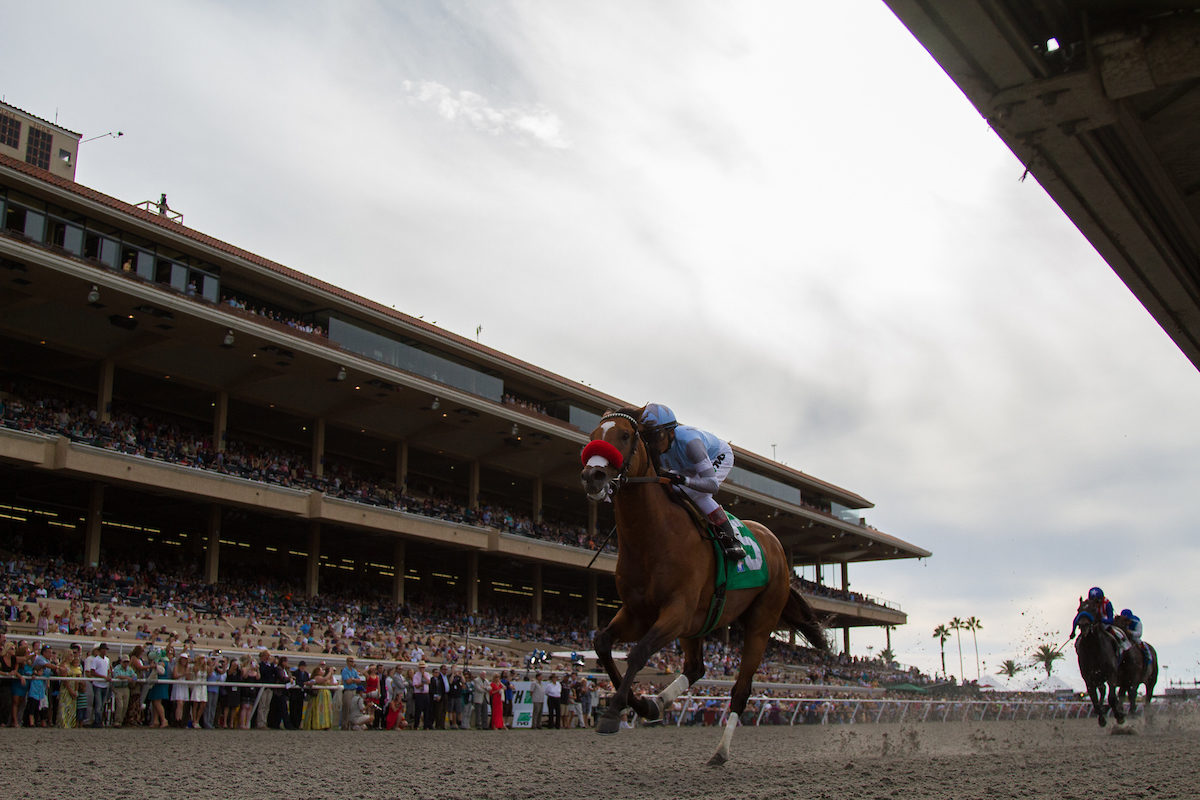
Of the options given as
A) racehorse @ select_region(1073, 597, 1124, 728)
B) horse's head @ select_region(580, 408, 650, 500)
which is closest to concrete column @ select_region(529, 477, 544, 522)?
racehorse @ select_region(1073, 597, 1124, 728)

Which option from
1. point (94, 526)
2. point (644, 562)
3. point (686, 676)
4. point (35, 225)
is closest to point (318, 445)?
point (94, 526)

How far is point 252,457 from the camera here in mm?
31594

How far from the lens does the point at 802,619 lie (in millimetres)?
9094

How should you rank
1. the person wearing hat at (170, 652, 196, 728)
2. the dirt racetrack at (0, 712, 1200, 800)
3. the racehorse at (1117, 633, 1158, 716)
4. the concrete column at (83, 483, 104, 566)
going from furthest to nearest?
the concrete column at (83, 483, 104, 566) → the racehorse at (1117, 633, 1158, 716) → the person wearing hat at (170, 652, 196, 728) → the dirt racetrack at (0, 712, 1200, 800)

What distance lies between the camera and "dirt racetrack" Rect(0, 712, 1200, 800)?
5.88 meters

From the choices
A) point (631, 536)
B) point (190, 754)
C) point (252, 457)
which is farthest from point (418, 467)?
point (631, 536)

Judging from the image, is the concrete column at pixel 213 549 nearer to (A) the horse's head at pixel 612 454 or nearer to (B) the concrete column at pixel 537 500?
(B) the concrete column at pixel 537 500

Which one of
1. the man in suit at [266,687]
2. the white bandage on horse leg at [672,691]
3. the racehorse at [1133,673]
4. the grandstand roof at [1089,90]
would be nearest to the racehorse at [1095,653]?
the racehorse at [1133,673]

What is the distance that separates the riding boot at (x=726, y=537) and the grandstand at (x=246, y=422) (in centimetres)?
1840

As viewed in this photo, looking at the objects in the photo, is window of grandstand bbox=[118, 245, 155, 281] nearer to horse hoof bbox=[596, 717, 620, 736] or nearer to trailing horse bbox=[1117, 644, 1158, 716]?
horse hoof bbox=[596, 717, 620, 736]

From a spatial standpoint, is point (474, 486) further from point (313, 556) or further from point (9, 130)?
point (9, 130)

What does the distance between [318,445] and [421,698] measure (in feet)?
60.2

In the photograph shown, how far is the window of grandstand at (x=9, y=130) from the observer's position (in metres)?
51.8

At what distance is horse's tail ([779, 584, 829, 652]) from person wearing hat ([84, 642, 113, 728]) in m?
10.4
